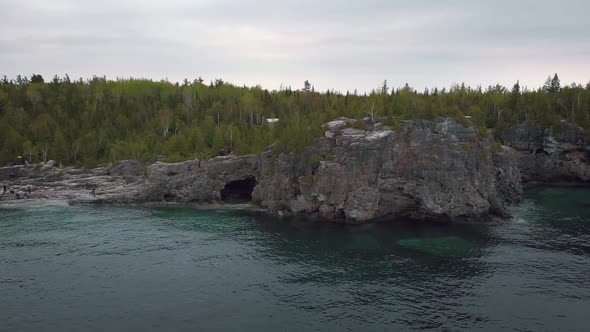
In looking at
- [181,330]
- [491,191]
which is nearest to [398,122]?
[491,191]

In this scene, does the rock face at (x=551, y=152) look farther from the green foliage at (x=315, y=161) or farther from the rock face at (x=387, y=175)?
the green foliage at (x=315, y=161)

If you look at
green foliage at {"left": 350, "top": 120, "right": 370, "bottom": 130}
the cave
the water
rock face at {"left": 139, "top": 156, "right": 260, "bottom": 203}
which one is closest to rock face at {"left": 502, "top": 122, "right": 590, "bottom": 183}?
the water

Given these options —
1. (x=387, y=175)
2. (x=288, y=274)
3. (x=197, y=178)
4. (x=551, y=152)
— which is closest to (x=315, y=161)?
(x=387, y=175)

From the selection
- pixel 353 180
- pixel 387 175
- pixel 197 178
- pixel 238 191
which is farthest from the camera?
pixel 238 191

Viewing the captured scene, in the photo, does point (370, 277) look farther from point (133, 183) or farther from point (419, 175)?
point (133, 183)

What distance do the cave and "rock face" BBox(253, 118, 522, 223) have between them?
74.5 ft

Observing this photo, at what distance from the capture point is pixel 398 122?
92688mm

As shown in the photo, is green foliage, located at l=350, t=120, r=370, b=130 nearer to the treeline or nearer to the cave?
the treeline

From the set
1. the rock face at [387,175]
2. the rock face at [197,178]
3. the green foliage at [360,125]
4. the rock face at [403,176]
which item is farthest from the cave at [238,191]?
the green foliage at [360,125]

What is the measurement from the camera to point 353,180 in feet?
286

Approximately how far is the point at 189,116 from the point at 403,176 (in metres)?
90.6

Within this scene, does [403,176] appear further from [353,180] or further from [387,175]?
[353,180]

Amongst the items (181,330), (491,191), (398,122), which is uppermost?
(398,122)

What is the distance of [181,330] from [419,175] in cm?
5705
